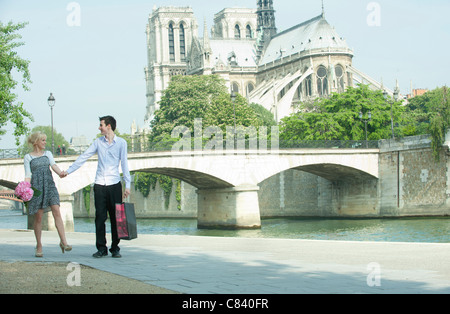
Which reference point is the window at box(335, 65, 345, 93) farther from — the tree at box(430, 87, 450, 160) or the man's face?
the man's face

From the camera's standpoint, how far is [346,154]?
43688 mm

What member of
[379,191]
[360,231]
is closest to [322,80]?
[379,191]

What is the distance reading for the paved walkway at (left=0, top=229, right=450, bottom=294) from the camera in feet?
23.5

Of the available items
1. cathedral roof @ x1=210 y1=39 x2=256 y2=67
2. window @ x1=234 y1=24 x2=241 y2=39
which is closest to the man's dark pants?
cathedral roof @ x1=210 y1=39 x2=256 y2=67

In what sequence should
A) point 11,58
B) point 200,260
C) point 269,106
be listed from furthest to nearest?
point 269,106 < point 11,58 < point 200,260

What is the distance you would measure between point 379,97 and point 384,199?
1129 cm

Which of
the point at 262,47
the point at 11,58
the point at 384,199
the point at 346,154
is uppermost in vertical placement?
the point at 262,47

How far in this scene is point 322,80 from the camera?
293 feet

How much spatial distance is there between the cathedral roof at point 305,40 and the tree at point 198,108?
70.6 ft

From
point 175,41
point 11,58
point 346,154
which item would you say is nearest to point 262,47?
point 175,41

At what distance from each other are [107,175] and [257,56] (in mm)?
100393

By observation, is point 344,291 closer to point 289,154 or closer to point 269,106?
point 289,154

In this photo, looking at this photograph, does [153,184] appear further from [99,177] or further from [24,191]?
[24,191]

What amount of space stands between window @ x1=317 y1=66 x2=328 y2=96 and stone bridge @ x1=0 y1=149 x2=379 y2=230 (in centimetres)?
4455
